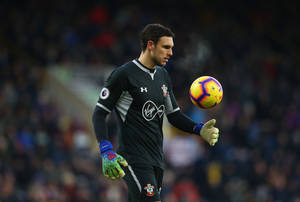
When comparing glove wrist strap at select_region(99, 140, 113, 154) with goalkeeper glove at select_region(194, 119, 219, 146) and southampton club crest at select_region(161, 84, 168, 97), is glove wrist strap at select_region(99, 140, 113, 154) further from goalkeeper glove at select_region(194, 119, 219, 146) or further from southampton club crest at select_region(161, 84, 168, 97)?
goalkeeper glove at select_region(194, 119, 219, 146)

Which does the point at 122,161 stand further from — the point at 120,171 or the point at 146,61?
the point at 146,61

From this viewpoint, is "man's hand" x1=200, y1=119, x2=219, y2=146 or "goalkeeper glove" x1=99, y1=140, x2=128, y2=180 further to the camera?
"man's hand" x1=200, y1=119, x2=219, y2=146

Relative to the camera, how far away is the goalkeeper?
19.0 feet

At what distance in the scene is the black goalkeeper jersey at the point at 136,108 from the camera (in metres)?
5.81

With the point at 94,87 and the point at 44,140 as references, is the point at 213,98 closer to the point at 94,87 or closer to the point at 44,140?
the point at 44,140

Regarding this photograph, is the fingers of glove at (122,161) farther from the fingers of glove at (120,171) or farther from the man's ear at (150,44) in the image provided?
the man's ear at (150,44)

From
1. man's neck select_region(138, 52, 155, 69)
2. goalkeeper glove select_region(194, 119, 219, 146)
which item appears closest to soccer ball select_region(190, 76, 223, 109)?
goalkeeper glove select_region(194, 119, 219, 146)

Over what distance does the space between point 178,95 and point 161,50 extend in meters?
9.77

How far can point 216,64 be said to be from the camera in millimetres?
17219

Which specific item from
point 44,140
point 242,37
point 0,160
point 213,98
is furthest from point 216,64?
point 213,98

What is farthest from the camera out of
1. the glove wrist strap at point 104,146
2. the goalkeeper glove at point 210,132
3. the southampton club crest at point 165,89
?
the southampton club crest at point 165,89

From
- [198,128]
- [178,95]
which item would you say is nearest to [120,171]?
[198,128]

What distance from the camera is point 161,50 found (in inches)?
232

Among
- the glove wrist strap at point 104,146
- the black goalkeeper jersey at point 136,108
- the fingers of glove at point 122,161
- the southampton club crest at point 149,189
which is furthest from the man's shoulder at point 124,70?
the southampton club crest at point 149,189
